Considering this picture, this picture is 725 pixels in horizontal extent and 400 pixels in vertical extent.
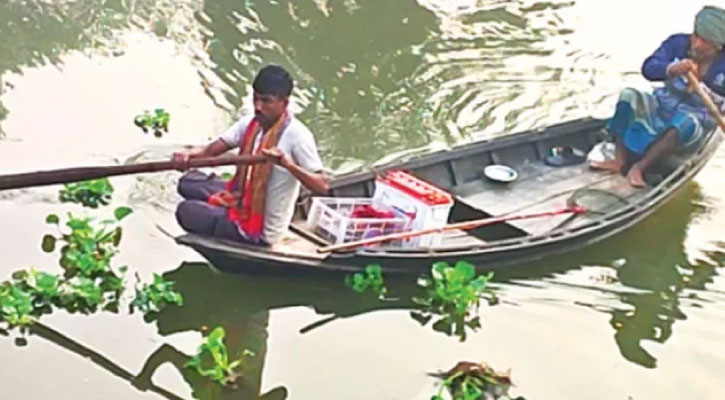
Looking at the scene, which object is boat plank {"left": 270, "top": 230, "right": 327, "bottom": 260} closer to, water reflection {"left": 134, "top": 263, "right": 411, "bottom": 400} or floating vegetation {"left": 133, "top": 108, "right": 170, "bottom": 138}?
water reflection {"left": 134, "top": 263, "right": 411, "bottom": 400}

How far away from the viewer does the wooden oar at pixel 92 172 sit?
5.55 metres

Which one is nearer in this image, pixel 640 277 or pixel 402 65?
pixel 640 277

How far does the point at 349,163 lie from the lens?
888 cm

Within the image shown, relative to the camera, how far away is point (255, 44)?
35.7 ft

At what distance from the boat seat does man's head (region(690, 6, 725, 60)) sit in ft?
3.57

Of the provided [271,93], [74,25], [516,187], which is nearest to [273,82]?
[271,93]

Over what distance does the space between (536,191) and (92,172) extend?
356 centimetres

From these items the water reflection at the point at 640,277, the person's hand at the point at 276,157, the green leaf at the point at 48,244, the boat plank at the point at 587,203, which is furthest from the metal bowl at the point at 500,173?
the green leaf at the point at 48,244

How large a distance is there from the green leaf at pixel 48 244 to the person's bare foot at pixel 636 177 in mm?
4053

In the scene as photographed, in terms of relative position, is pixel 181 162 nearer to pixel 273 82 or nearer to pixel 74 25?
pixel 273 82

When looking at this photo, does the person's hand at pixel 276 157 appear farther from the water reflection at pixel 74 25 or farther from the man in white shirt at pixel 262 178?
the water reflection at pixel 74 25

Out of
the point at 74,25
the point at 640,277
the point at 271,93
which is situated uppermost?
the point at 271,93

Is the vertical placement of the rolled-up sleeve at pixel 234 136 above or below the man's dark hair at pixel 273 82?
below

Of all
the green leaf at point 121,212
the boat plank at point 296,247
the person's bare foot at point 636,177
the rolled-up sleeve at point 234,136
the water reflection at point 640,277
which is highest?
the rolled-up sleeve at point 234,136
